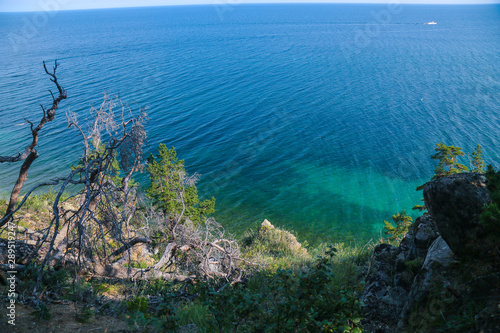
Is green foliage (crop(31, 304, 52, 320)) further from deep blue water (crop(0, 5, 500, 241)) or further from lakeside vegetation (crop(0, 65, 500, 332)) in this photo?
deep blue water (crop(0, 5, 500, 241))

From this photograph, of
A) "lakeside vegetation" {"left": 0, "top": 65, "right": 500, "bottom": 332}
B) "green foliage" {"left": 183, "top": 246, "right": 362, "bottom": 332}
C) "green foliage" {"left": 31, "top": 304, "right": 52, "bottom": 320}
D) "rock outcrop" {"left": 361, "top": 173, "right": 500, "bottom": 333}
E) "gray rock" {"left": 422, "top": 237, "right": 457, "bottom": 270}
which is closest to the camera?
"green foliage" {"left": 183, "top": 246, "right": 362, "bottom": 332}

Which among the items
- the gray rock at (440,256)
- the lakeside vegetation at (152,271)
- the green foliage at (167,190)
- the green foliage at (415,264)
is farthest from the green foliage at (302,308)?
the green foliage at (167,190)

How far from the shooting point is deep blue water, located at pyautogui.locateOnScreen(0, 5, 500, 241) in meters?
26.3

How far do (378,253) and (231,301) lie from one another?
18.3ft

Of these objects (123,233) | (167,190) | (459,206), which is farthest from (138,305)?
(167,190)

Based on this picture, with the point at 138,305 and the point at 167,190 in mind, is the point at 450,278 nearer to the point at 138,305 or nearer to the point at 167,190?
the point at 138,305

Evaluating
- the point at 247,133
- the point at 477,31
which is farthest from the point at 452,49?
the point at 247,133

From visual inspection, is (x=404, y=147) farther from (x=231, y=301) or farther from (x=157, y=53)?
(x=157, y=53)

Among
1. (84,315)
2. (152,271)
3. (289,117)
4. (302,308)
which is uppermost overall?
(302,308)

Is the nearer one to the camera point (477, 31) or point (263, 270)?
point (263, 270)

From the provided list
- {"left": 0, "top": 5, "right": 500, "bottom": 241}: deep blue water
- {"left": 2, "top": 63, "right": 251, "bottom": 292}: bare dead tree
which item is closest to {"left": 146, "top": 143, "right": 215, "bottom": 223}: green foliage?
{"left": 2, "top": 63, "right": 251, "bottom": 292}: bare dead tree

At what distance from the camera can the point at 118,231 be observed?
24.4 ft

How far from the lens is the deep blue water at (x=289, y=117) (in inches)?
1034

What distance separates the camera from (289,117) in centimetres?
3975
